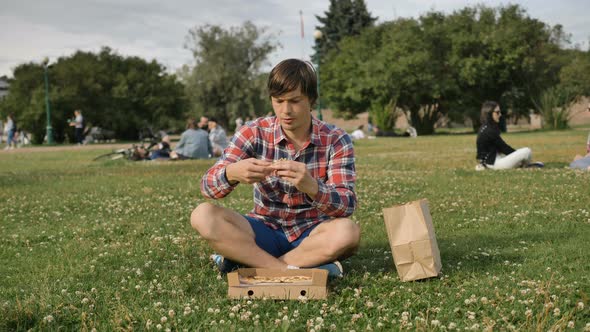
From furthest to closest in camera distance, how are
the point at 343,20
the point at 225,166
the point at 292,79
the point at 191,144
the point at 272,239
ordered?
the point at 343,20
the point at 191,144
the point at 272,239
the point at 225,166
the point at 292,79

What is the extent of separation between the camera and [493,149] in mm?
13023

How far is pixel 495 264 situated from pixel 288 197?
1652 mm

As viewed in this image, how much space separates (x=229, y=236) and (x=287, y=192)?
20.9 inches

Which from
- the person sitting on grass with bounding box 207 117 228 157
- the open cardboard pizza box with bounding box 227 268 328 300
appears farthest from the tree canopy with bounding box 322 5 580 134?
the open cardboard pizza box with bounding box 227 268 328 300

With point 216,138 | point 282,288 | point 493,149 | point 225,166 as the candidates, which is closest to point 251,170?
point 225,166

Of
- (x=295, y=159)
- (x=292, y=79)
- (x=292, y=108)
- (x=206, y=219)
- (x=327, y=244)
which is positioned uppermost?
(x=292, y=79)

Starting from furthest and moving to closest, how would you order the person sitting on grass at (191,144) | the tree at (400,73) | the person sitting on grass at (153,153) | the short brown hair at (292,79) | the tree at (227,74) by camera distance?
1. the tree at (227,74)
2. the tree at (400,73)
3. the person sitting on grass at (153,153)
4. the person sitting on grass at (191,144)
5. the short brown hair at (292,79)

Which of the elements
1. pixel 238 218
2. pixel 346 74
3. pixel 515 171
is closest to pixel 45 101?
pixel 346 74

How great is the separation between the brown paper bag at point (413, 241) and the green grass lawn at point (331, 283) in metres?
0.09

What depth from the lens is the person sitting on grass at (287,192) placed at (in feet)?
13.7

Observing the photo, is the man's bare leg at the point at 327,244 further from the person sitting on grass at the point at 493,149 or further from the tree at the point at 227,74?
the tree at the point at 227,74

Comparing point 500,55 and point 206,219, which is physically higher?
point 500,55

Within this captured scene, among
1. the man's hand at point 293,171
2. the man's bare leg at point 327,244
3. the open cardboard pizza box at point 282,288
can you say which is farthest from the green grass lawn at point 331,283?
the man's hand at point 293,171

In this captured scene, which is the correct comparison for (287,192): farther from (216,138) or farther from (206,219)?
(216,138)
